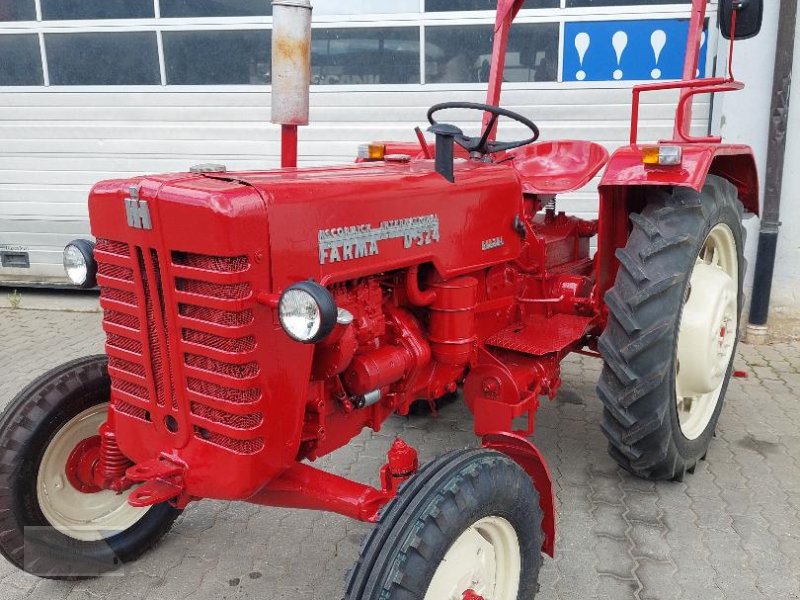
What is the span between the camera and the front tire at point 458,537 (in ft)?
5.31

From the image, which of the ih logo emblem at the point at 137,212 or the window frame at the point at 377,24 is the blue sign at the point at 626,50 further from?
the ih logo emblem at the point at 137,212

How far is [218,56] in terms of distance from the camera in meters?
5.53

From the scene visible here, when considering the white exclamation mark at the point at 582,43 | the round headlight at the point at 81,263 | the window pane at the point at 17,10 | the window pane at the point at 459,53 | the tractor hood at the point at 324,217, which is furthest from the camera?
the window pane at the point at 17,10

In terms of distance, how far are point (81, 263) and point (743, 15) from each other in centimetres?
237

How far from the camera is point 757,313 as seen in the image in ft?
16.0

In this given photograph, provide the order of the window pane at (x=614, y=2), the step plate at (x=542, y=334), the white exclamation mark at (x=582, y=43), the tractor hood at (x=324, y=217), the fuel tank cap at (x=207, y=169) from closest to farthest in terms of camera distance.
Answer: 1. the tractor hood at (x=324, y=217)
2. the fuel tank cap at (x=207, y=169)
3. the step plate at (x=542, y=334)
4. the window pane at (x=614, y=2)
5. the white exclamation mark at (x=582, y=43)

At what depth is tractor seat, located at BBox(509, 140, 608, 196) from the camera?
2998 mm

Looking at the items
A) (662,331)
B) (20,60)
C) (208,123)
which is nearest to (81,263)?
(662,331)

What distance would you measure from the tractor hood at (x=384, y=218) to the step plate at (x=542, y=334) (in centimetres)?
33

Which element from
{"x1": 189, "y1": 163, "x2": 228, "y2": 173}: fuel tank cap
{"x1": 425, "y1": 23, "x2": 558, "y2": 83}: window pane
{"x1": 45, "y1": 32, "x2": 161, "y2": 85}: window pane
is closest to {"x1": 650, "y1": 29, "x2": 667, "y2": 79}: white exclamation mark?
{"x1": 425, "y1": 23, "x2": 558, "y2": 83}: window pane

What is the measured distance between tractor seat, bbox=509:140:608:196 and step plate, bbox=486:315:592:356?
1.76ft

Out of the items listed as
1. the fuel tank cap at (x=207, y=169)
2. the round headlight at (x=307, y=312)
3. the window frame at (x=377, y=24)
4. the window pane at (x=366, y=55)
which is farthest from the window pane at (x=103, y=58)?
the round headlight at (x=307, y=312)

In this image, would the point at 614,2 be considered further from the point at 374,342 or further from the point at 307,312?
the point at 307,312

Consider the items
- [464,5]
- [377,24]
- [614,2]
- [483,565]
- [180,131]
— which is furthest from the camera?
[180,131]
